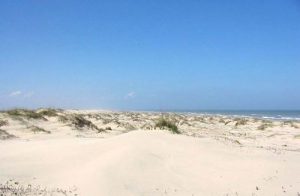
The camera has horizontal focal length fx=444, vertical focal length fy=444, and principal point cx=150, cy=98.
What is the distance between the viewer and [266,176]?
12125mm

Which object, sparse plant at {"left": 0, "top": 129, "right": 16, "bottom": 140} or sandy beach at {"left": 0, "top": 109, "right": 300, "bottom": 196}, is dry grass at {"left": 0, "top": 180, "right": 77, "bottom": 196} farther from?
sparse plant at {"left": 0, "top": 129, "right": 16, "bottom": 140}

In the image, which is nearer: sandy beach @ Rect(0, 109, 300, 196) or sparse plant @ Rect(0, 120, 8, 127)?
sandy beach @ Rect(0, 109, 300, 196)

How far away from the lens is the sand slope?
36.4 ft

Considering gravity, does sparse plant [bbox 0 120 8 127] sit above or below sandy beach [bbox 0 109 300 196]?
above

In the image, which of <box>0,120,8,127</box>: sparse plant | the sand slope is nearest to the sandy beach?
the sand slope

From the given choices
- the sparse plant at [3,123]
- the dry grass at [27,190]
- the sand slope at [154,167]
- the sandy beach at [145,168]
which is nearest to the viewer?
the dry grass at [27,190]

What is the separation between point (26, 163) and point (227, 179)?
631 centimetres

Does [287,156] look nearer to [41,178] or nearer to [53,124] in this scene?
[41,178]

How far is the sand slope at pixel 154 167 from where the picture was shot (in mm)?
11086

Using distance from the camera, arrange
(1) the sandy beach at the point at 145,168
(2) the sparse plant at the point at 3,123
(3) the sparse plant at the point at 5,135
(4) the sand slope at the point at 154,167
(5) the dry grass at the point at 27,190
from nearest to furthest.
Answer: (5) the dry grass at the point at 27,190 < (1) the sandy beach at the point at 145,168 < (4) the sand slope at the point at 154,167 < (3) the sparse plant at the point at 5,135 < (2) the sparse plant at the point at 3,123

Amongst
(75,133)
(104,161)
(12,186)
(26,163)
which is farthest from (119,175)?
(75,133)

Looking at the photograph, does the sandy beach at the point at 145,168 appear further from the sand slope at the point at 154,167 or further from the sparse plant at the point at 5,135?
the sparse plant at the point at 5,135

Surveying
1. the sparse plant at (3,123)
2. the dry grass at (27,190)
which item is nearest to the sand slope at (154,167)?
the dry grass at (27,190)

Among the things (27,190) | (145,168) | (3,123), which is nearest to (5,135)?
(3,123)
